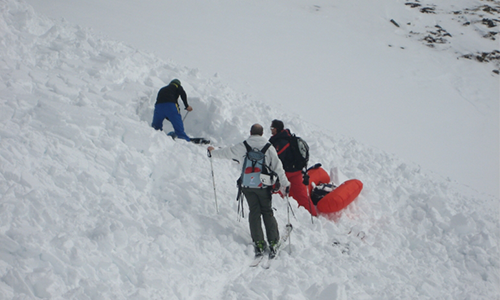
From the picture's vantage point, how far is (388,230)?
22.1 feet

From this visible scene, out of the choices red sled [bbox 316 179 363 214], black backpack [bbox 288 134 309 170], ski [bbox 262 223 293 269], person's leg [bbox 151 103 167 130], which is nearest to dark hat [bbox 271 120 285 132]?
black backpack [bbox 288 134 309 170]

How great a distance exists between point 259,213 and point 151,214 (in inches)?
59.5

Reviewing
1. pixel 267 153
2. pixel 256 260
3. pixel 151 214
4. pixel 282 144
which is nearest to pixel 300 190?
pixel 282 144

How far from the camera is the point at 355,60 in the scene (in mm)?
25984

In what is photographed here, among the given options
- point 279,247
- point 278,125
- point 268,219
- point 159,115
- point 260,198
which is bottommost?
point 279,247

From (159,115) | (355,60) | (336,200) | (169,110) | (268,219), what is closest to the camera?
(268,219)

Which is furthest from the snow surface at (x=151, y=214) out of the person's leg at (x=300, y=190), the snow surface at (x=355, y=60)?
the snow surface at (x=355, y=60)

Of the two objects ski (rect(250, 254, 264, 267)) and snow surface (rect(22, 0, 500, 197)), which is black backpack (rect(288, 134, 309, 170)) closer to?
ski (rect(250, 254, 264, 267))

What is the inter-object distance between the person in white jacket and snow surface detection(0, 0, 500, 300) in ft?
1.00

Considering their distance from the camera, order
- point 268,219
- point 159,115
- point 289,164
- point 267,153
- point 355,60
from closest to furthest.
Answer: point 267,153
point 268,219
point 289,164
point 159,115
point 355,60

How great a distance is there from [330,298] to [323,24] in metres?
31.7

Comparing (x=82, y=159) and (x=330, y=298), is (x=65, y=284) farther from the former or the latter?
(x=330, y=298)

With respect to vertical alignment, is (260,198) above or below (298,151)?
below

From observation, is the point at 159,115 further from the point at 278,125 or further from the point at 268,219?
the point at 268,219
